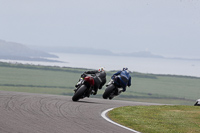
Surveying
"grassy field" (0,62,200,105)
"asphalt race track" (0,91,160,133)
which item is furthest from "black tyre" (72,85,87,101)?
"grassy field" (0,62,200,105)

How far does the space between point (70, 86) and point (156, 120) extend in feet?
448

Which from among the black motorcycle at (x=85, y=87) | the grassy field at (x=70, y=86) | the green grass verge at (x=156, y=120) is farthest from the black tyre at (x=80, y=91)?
the grassy field at (x=70, y=86)

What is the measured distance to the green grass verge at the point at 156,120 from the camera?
15211 mm

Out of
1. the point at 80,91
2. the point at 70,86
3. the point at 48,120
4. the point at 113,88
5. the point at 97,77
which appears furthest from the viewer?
the point at 70,86

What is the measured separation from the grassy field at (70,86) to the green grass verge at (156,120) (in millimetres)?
101723

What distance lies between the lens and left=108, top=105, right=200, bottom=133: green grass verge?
1521cm

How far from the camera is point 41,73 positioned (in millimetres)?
183500

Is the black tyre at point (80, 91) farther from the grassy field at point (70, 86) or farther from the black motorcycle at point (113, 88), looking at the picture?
the grassy field at point (70, 86)

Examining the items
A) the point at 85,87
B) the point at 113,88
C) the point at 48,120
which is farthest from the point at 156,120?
the point at 113,88

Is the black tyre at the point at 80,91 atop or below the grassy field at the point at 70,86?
atop

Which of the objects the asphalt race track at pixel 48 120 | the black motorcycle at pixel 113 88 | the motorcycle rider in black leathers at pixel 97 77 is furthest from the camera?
the black motorcycle at pixel 113 88

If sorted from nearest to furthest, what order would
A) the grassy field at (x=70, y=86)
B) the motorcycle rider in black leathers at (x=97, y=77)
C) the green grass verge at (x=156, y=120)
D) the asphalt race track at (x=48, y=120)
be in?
the asphalt race track at (x=48, y=120) → the green grass verge at (x=156, y=120) → the motorcycle rider in black leathers at (x=97, y=77) → the grassy field at (x=70, y=86)

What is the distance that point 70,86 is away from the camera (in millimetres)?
153500

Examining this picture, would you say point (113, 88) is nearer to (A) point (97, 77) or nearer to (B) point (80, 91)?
(A) point (97, 77)
